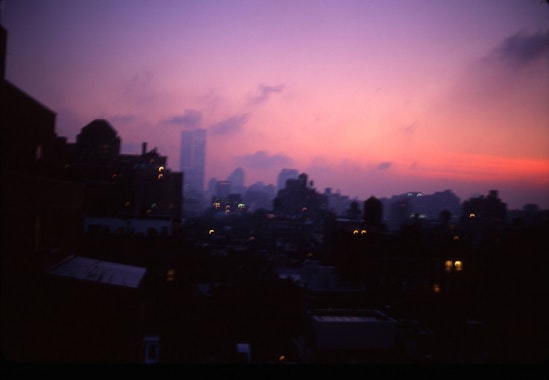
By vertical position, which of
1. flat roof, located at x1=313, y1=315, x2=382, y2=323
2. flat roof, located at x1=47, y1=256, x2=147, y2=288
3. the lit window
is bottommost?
flat roof, located at x1=313, y1=315, x2=382, y2=323

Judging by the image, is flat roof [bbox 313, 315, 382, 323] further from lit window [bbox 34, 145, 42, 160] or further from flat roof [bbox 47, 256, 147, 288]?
lit window [bbox 34, 145, 42, 160]

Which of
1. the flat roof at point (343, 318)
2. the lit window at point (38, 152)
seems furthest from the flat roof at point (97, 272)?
the flat roof at point (343, 318)

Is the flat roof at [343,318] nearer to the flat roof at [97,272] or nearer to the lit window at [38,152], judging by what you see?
the flat roof at [97,272]

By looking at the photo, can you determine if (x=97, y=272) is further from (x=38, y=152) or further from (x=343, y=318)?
(x=343, y=318)

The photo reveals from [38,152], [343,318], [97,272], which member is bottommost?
[343,318]

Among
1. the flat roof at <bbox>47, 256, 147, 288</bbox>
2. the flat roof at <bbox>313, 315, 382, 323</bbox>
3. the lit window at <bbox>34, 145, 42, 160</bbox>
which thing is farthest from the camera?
the flat roof at <bbox>313, 315, 382, 323</bbox>

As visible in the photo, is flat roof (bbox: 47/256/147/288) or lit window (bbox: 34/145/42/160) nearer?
flat roof (bbox: 47/256/147/288)

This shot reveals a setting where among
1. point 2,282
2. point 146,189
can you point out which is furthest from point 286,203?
point 2,282

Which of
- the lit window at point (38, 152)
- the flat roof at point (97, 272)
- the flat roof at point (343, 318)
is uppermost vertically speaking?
the lit window at point (38, 152)

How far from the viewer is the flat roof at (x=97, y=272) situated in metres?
4.38

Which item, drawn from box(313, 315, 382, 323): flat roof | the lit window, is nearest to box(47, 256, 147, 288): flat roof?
the lit window

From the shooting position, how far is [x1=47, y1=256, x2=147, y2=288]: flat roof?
4.38m

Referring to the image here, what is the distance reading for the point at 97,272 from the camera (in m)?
4.73

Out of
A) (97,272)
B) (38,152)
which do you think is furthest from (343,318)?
(38,152)
